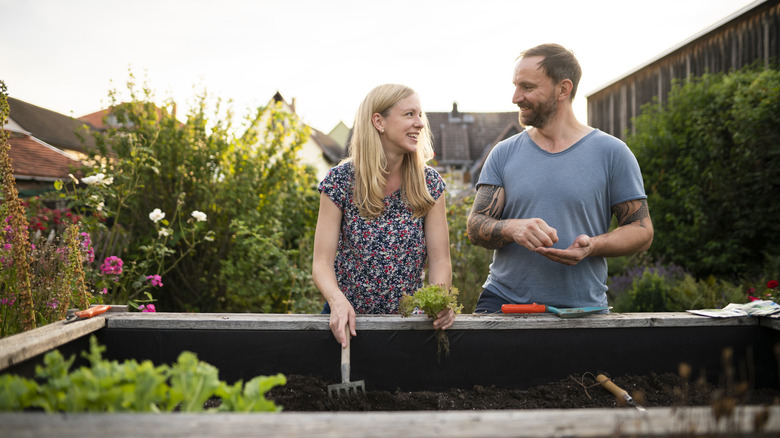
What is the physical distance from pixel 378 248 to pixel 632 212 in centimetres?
99

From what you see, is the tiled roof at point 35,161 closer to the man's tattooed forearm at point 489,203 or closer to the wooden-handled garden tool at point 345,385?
the man's tattooed forearm at point 489,203

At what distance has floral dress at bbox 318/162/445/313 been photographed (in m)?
2.11

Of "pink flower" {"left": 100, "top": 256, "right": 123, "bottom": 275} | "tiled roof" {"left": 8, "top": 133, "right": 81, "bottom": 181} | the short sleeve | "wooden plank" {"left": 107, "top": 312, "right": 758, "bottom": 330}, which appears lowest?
"wooden plank" {"left": 107, "top": 312, "right": 758, "bottom": 330}

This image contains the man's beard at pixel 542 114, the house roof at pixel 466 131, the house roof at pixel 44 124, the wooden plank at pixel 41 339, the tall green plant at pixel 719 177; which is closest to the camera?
the wooden plank at pixel 41 339

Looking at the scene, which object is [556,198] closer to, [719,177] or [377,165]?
[377,165]

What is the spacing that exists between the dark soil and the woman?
465 mm

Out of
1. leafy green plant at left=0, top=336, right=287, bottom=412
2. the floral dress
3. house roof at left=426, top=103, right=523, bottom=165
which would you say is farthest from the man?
house roof at left=426, top=103, right=523, bottom=165

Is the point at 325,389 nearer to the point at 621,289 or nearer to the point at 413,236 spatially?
the point at 413,236

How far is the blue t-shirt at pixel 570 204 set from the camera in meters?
2.03

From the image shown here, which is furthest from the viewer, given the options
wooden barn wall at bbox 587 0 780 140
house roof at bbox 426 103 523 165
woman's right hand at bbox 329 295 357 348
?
house roof at bbox 426 103 523 165

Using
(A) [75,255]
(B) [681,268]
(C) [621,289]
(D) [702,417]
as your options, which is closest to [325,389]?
(D) [702,417]

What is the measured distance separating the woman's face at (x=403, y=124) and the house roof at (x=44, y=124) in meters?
22.7

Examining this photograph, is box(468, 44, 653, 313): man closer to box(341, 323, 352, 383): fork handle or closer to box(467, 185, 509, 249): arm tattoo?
box(467, 185, 509, 249): arm tattoo

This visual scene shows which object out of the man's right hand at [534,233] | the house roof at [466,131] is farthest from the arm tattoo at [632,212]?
the house roof at [466,131]
